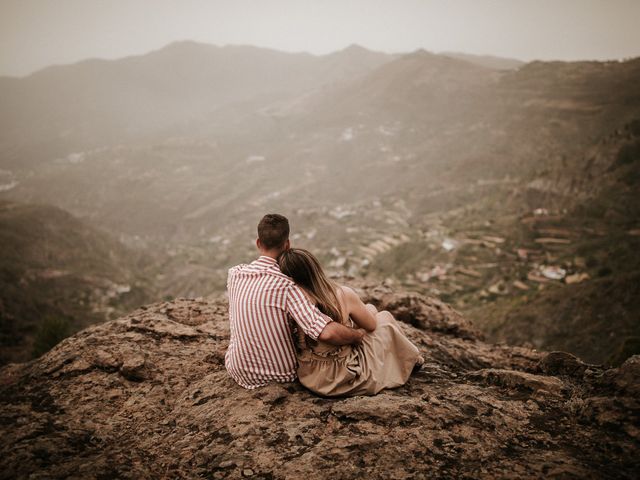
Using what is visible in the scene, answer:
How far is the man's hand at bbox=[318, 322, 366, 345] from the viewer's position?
2.98 metres

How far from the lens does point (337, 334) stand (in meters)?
3.02

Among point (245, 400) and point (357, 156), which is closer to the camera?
point (245, 400)

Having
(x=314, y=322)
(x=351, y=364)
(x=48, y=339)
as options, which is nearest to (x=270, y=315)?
(x=314, y=322)

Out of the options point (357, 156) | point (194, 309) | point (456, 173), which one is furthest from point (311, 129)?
point (194, 309)

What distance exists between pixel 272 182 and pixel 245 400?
135795mm

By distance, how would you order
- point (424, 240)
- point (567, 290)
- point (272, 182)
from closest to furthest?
point (567, 290) < point (424, 240) < point (272, 182)

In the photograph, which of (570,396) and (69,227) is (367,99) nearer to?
(69,227)

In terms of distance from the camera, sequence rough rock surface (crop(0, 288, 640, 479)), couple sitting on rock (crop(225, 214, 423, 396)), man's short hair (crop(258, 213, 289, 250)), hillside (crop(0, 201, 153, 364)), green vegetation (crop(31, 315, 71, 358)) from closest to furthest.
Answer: rough rock surface (crop(0, 288, 640, 479))
couple sitting on rock (crop(225, 214, 423, 396))
man's short hair (crop(258, 213, 289, 250))
green vegetation (crop(31, 315, 71, 358))
hillside (crop(0, 201, 153, 364))

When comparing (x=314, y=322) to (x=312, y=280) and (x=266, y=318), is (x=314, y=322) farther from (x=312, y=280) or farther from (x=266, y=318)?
(x=266, y=318)

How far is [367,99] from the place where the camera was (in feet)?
589

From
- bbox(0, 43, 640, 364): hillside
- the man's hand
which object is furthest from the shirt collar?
bbox(0, 43, 640, 364): hillside

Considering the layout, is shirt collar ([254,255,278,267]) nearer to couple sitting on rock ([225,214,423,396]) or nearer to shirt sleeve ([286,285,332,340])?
couple sitting on rock ([225,214,423,396])

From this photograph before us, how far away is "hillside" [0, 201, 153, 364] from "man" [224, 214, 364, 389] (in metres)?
15.9

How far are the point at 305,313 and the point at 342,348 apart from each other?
0.57 m
